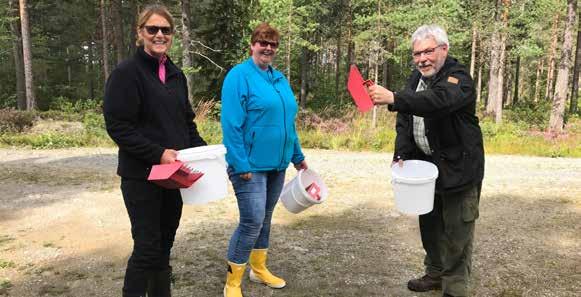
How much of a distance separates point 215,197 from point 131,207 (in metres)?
0.53

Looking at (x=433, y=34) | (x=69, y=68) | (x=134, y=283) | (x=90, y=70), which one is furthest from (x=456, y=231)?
(x=90, y=70)

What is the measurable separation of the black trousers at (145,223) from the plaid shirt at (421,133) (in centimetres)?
174

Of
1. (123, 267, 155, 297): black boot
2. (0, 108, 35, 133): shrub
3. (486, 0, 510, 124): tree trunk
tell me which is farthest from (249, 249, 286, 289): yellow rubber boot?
(486, 0, 510, 124): tree trunk

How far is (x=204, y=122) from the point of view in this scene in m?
13.9

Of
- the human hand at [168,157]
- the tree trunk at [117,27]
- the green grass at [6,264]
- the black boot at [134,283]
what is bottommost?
the green grass at [6,264]

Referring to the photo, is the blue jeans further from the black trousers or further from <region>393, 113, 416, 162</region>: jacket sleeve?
<region>393, 113, 416, 162</region>: jacket sleeve

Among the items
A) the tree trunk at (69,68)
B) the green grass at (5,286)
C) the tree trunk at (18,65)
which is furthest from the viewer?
the tree trunk at (69,68)

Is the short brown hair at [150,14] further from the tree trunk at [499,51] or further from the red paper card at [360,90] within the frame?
the tree trunk at [499,51]

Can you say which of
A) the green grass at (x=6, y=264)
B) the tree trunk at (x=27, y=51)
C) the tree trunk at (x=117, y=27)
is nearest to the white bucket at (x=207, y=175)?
the green grass at (x=6, y=264)

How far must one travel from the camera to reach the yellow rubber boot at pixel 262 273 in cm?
384

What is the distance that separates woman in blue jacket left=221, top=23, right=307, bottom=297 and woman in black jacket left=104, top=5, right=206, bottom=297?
1.36 ft

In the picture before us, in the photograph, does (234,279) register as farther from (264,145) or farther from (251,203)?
(264,145)

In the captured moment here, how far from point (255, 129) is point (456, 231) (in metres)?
1.60

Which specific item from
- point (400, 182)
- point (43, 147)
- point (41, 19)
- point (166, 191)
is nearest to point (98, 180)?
point (43, 147)
